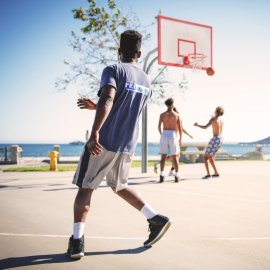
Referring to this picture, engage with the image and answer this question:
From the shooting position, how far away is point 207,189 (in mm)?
8359

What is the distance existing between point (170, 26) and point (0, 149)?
1522cm

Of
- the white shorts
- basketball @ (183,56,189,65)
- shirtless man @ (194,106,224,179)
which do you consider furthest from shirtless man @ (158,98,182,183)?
basketball @ (183,56,189,65)

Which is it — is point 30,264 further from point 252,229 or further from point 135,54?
point 252,229

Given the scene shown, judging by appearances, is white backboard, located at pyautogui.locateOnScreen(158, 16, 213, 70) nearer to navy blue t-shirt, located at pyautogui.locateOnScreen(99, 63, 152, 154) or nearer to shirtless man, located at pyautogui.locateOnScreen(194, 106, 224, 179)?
shirtless man, located at pyautogui.locateOnScreen(194, 106, 224, 179)

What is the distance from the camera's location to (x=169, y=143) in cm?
987

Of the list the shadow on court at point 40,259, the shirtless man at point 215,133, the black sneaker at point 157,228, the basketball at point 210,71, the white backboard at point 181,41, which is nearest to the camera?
the shadow on court at point 40,259

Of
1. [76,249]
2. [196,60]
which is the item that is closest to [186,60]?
[196,60]

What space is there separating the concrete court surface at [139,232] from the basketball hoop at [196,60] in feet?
Result: 22.7

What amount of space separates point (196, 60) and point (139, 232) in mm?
10371

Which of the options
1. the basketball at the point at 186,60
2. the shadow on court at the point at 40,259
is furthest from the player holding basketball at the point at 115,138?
the basketball at the point at 186,60

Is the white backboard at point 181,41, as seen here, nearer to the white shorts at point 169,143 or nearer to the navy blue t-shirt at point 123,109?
the white shorts at point 169,143

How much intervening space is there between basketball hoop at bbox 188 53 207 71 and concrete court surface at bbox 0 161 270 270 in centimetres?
692

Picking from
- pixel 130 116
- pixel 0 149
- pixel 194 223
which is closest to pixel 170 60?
pixel 194 223

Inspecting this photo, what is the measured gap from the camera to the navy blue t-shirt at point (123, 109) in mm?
3340
